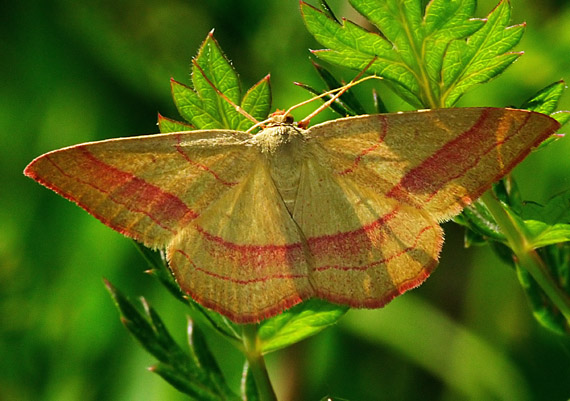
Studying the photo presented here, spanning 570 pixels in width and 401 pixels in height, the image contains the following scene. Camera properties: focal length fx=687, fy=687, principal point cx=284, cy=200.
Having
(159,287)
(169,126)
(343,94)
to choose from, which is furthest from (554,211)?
(159,287)

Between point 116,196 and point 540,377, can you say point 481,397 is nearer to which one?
point 540,377

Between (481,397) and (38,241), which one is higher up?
(38,241)

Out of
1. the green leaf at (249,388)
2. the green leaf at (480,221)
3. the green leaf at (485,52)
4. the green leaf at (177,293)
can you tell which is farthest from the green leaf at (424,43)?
the green leaf at (249,388)

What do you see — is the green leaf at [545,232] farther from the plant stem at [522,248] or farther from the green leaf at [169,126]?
the green leaf at [169,126]

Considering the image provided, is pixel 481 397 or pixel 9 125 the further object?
pixel 9 125

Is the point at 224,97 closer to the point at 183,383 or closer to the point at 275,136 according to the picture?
the point at 275,136

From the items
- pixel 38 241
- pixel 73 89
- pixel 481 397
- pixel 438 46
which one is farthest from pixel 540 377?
pixel 73 89

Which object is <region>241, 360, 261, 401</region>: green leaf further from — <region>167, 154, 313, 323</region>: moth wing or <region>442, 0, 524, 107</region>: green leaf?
<region>442, 0, 524, 107</region>: green leaf
